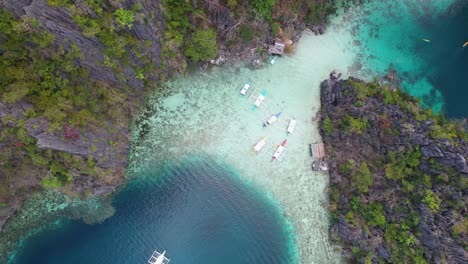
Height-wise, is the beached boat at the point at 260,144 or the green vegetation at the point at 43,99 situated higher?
the beached boat at the point at 260,144

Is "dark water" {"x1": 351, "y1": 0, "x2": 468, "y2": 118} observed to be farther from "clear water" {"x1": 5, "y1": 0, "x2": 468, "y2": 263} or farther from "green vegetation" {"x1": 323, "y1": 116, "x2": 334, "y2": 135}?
"green vegetation" {"x1": 323, "y1": 116, "x2": 334, "y2": 135}

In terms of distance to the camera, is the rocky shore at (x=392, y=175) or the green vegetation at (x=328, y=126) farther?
the green vegetation at (x=328, y=126)

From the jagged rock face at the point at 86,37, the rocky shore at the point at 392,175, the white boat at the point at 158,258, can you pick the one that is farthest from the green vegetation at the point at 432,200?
the jagged rock face at the point at 86,37

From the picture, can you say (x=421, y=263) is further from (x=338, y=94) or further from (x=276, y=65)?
(x=276, y=65)

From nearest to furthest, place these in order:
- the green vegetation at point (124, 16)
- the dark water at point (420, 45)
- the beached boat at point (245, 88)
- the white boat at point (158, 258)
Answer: the green vegetation at point (124, 16) → the white boat at point (158, 258) → the beached boat at point (245, 88) → the dark water at point (420, 45)

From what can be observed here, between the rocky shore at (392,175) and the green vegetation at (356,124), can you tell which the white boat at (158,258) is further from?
the green vegetation at (356,124)

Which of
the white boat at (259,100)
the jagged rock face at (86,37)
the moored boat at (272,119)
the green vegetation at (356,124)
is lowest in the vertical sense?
the jagged rock face at (86,37)

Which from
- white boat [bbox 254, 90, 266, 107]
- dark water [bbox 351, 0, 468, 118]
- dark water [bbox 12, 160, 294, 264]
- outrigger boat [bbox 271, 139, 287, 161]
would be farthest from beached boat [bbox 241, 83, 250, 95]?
dark water [bbox 351, 0, 468, 118]
